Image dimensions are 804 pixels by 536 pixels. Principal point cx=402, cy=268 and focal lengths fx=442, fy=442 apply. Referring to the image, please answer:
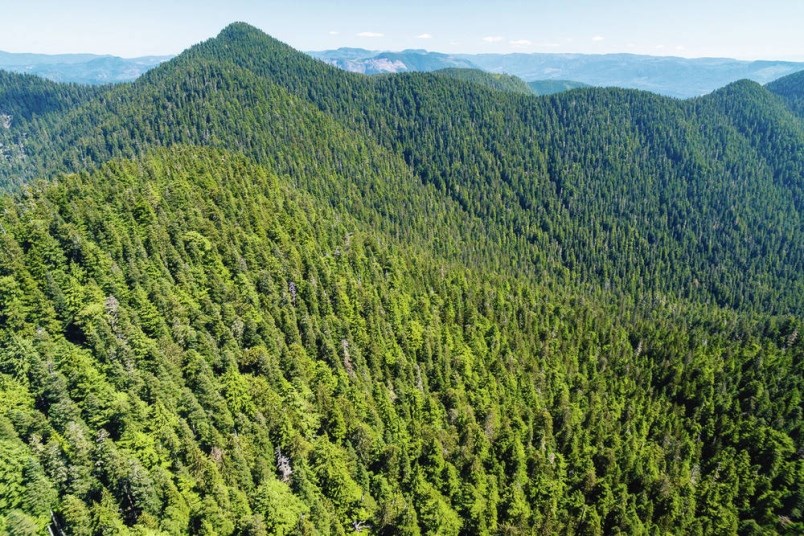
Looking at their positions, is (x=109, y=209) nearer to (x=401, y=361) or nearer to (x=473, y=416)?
(x=401, y=361)

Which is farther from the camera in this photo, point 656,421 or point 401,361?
point 656,421

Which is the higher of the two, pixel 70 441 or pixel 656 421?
pixel 70 441

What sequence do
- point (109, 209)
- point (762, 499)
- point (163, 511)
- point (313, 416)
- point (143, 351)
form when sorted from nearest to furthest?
point (163, 511) → point (143, 351) → point (313, 416) → point (762, 499) → point (109, 209)

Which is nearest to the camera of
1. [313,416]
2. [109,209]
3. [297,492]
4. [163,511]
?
[163,511]

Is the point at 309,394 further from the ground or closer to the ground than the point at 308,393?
closer to the ground

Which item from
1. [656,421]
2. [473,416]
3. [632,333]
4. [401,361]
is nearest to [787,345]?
[632,333]

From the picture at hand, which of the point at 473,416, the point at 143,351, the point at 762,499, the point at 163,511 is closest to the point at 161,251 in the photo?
the point at 143,351

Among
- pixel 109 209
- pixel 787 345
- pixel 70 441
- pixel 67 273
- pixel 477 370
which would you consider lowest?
pixel 787 345
